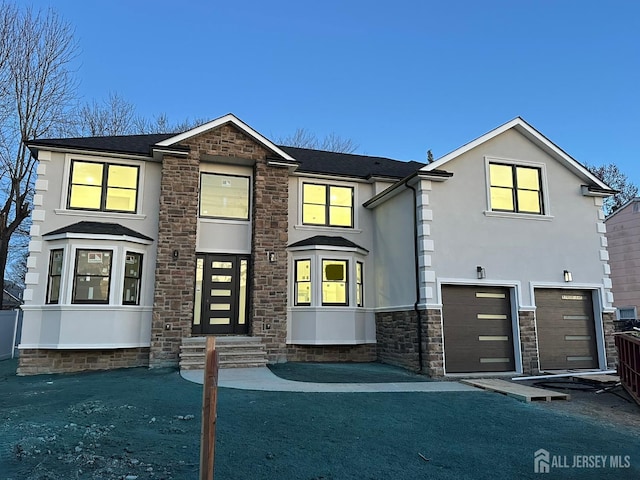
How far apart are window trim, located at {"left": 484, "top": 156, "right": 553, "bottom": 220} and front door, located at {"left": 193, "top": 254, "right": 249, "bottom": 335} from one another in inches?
266

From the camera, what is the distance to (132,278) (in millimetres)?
10938

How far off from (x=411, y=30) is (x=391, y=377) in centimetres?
2039

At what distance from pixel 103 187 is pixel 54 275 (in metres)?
2.56

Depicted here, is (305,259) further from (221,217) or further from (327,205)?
(221,217)

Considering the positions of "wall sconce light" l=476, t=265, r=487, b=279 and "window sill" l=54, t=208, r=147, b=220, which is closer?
"wall sconce light" l=476, t=265, r=487, b=279

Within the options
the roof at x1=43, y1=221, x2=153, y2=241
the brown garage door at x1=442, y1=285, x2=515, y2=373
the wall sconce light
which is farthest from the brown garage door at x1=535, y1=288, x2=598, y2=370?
the roof at x1=43, y1=221, x2=153, y2=241

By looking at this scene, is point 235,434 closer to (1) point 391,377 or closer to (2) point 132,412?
(2) point 132,412

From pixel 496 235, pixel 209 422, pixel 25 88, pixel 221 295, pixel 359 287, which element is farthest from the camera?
pixel 25 88

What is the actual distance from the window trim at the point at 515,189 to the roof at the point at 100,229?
895 cm

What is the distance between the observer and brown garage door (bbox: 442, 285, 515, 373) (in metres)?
10.1

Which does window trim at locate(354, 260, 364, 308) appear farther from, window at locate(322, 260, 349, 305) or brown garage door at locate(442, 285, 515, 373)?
brown garage door at locate(442, 285, 515, 373)

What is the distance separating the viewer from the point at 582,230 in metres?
11.4

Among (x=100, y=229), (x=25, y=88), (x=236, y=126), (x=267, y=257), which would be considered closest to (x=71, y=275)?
(x=100, y=229)

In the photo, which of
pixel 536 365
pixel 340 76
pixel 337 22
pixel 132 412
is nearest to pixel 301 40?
pixel 340 76
